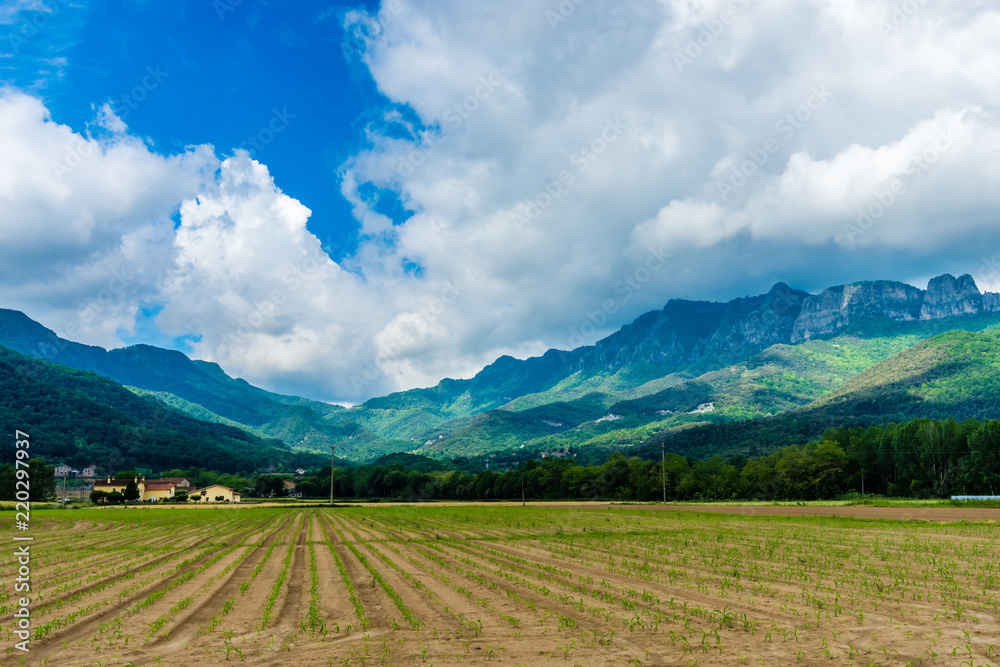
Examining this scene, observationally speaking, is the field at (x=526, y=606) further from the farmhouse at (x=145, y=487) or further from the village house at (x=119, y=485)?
the farmhouse at (x=145, y=487)

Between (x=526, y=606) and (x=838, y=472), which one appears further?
(x=838, y=472)

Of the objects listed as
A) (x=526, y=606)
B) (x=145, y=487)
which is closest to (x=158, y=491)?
(x=145, y=487)

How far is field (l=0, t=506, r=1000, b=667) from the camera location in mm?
11695

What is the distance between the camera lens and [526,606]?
1588 cm

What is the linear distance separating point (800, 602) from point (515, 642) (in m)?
8.72

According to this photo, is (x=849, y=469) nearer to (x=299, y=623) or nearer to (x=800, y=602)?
(x=800, y=602)

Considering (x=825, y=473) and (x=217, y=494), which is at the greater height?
(x=825, y=473)

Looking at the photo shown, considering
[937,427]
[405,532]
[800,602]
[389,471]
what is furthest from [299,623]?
[389,471]

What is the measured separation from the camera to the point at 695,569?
73.5ft

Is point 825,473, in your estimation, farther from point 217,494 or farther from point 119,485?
point 119,485

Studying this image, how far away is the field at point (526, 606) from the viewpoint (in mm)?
11695

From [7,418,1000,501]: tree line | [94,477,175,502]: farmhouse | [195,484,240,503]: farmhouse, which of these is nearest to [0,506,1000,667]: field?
[7,418,1000,501]: tree line

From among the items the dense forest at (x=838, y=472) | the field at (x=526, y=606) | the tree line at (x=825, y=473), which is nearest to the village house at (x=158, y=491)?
the tree line at (x=825, y=473)

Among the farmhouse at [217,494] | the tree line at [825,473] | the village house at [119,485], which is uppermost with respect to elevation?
the tree line at [825,473]
